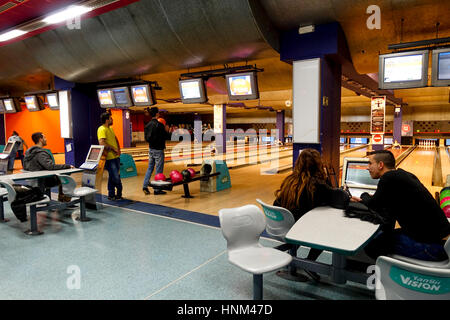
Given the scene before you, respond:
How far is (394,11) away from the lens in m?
3.55

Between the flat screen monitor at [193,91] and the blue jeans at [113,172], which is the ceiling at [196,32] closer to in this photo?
the flat screen monitor at [193,91]

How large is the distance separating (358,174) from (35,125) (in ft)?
39.7

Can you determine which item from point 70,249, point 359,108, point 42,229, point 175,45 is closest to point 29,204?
point 42,229

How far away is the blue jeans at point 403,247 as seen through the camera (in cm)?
163

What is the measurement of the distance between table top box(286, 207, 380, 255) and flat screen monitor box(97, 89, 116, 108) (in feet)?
17.6

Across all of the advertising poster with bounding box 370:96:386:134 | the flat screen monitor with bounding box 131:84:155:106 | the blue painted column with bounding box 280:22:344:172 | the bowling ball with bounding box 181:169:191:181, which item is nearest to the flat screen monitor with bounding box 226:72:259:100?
the blue painted column with bounding box 280:22:344:172

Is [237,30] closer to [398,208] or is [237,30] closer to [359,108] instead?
[398,208]

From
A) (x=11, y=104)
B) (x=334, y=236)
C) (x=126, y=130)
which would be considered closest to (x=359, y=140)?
(x=126, y=130)

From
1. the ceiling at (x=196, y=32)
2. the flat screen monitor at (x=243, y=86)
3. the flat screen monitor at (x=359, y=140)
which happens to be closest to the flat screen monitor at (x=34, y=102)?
the ceiling at (x=196, y=32)

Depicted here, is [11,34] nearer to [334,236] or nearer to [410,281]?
[334,236]

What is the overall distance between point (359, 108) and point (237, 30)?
16.7 metres

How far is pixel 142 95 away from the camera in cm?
593

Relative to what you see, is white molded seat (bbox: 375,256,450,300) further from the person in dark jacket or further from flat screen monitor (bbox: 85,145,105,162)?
flat screen monitor (bbox: 85,145,105,162)

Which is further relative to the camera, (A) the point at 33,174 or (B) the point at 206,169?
(B) the point at 206,169
